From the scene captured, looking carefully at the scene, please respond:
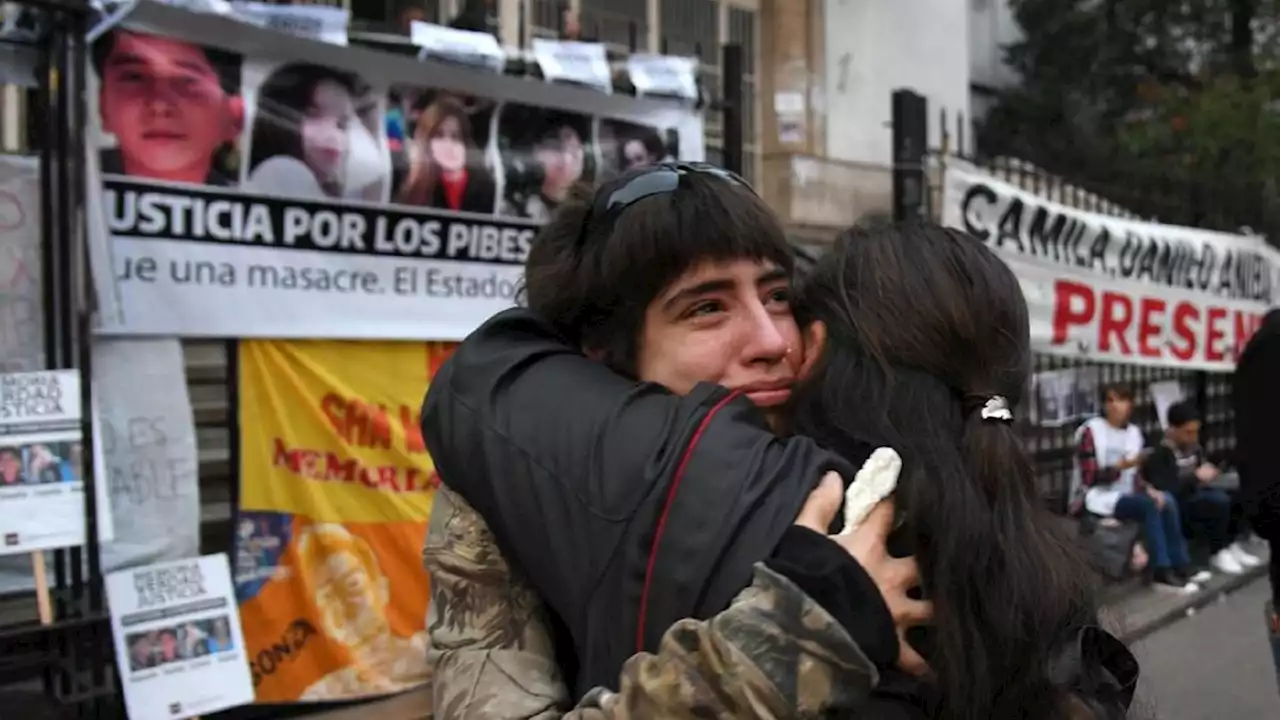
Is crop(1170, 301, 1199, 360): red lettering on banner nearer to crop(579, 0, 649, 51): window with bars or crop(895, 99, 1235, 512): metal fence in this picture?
crop(895, 99, 1235, 512): metal fence

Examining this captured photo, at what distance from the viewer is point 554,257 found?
1631 mm

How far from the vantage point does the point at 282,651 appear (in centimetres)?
435

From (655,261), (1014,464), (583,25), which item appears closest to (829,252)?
(655,261)

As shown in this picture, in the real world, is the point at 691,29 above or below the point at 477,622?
above

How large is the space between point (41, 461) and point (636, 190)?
2742 millimetres

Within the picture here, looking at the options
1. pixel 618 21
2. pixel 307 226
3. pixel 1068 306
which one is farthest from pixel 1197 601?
pixel 307 226

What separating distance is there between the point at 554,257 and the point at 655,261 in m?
0.21

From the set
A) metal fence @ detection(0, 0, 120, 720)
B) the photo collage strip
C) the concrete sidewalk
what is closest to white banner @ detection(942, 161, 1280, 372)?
the concrete sidewalk

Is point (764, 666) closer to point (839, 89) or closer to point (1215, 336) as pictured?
point (1215, 336)

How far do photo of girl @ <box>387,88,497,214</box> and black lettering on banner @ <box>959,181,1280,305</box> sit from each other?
2766 millimetres

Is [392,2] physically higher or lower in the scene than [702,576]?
higher

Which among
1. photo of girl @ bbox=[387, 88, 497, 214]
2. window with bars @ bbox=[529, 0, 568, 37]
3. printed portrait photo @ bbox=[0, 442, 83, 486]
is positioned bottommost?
printed portrait photo @ bbox=[0, 442, 83, 486]

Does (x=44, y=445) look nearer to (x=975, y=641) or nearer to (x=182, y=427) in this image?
(x=182, y=427)

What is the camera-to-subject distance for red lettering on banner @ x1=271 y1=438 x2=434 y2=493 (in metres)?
4.39
